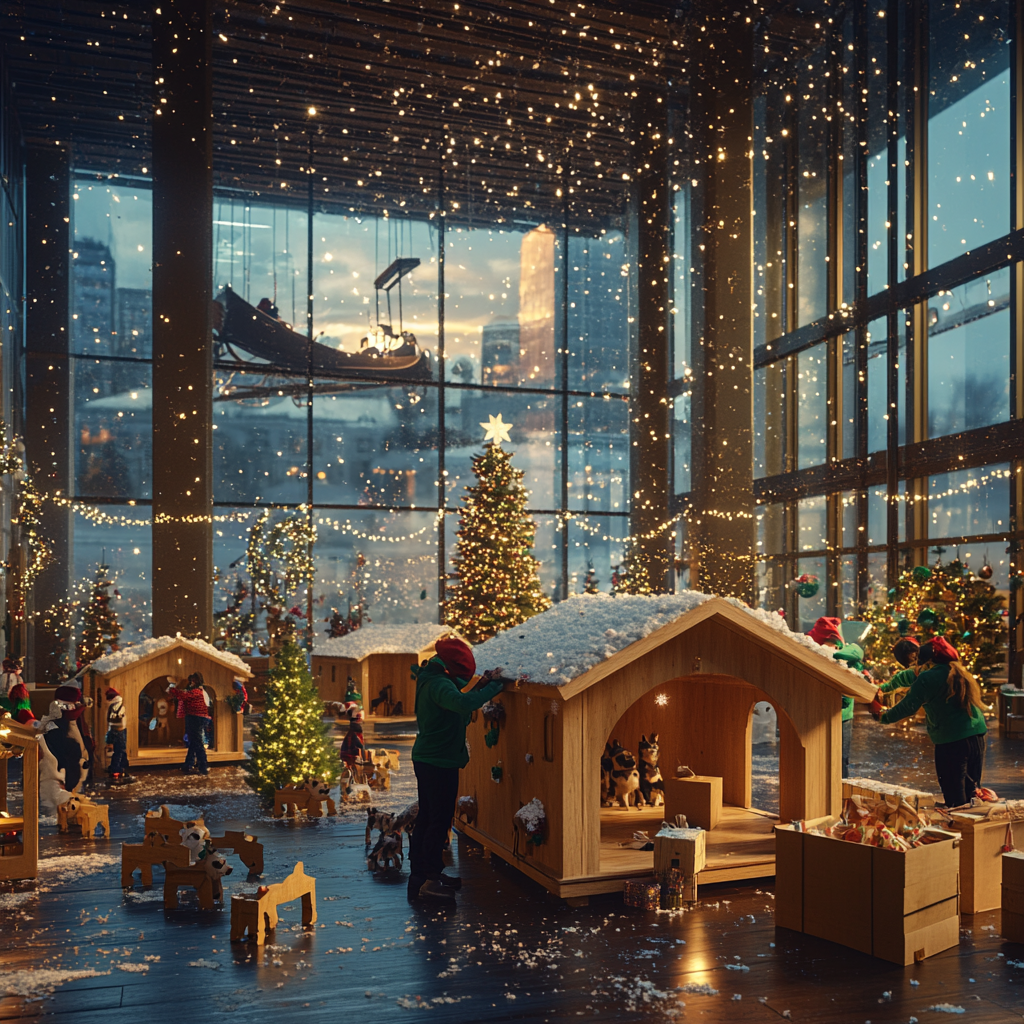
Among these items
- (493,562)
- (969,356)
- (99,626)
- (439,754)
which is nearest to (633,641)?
(439,754)

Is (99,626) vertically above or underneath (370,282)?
underneath

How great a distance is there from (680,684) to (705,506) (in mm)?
7684

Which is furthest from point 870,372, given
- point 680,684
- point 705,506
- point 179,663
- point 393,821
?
point 393,821

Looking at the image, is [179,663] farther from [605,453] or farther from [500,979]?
[605,453]

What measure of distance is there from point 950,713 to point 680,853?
1.91m

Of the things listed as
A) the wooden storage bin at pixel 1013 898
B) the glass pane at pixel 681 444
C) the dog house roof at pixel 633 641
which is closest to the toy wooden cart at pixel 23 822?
the dog house roof at pixel 633 641

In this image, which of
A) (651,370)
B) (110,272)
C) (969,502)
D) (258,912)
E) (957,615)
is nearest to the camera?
(258,912)

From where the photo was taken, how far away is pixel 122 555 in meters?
18.5

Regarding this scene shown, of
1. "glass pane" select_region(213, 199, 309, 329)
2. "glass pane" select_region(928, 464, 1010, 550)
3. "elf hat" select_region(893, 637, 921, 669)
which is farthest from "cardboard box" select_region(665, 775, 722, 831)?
"glass pane" select_region(213, 199, 309, 329)

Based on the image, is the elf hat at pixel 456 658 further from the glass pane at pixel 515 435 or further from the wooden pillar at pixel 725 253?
the glass pane at pixel 515 435

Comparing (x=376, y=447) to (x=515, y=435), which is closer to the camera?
(x=376, y=447)

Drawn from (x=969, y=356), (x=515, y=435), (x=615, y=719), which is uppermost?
(x=969, y=356)

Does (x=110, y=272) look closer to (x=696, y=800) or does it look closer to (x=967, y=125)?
(x=967, y=125)

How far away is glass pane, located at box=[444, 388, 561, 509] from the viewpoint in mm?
20406
